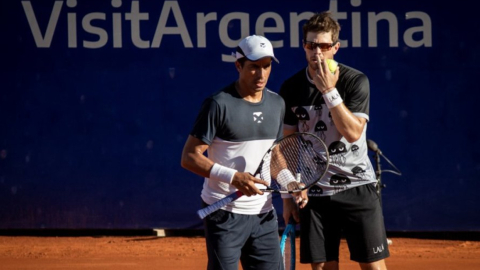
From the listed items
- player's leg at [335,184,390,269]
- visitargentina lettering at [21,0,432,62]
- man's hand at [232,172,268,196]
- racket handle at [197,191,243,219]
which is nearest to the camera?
man's hand at [232,172,268,196]

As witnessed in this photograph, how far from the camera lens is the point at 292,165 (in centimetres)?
448

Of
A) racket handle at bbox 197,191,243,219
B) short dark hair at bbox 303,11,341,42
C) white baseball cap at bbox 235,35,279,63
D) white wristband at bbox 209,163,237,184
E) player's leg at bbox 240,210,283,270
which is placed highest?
short dark hair at bbox 303,11,341,42

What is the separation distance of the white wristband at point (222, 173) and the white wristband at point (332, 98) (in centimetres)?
63

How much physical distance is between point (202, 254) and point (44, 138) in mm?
2190

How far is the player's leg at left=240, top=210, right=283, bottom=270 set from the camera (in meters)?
4.18

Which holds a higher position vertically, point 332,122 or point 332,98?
point 332,98

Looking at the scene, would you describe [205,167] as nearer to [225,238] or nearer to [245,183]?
[245,183]

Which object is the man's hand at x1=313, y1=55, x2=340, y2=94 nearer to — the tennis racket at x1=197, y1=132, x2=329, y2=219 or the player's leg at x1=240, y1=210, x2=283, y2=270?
the tennis racket at x1=197, y1=132, x2=329, y2=219

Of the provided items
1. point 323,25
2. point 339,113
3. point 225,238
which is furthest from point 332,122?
point 225,238

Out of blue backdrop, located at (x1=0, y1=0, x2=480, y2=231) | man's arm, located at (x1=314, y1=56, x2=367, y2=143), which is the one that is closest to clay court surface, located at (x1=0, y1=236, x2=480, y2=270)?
blue backdrop, located at (x1=0, y1=0, x2=480, y2=231)

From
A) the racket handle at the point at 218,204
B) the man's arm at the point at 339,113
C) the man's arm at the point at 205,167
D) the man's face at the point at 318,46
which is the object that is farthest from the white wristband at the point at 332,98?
the racket handle at the point at 218,204

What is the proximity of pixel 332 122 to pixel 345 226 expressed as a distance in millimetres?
588

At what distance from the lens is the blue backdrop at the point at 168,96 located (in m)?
8.41

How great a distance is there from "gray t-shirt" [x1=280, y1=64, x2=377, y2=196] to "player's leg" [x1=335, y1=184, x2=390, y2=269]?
6 cm
